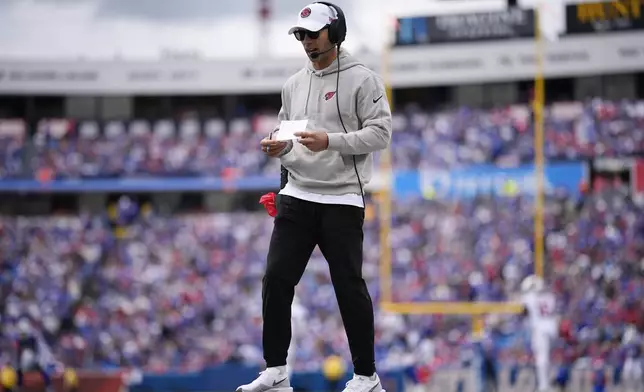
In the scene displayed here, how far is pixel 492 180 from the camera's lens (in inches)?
982

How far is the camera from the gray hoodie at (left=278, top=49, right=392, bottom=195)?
4.99m

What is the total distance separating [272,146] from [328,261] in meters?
0.63

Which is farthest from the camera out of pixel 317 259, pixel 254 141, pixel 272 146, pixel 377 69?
pixel 254 141

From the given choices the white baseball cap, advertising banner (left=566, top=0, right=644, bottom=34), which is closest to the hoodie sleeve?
the white baseball cap

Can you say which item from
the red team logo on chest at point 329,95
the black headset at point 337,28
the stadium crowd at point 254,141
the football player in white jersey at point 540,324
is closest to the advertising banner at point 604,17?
the stadium crowd at point 254,141

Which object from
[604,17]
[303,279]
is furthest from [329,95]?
[604,17]

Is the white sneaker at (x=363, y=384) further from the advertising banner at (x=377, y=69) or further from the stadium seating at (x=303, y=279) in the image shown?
the advertising banner at (x=377, y=69)

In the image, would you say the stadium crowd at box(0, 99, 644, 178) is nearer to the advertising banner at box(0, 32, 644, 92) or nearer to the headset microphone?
the advertising banner at box(0, 32, 644, 92)

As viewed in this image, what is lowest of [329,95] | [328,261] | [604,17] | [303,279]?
[303,279]

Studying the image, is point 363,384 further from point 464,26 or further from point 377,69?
point 377,69

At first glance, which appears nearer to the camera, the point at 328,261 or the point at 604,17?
the point at 328,261

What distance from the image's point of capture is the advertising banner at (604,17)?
25.5m

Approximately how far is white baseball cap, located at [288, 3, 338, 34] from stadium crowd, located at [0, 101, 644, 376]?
1269 centimetres

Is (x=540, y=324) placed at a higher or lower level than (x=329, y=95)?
lower
